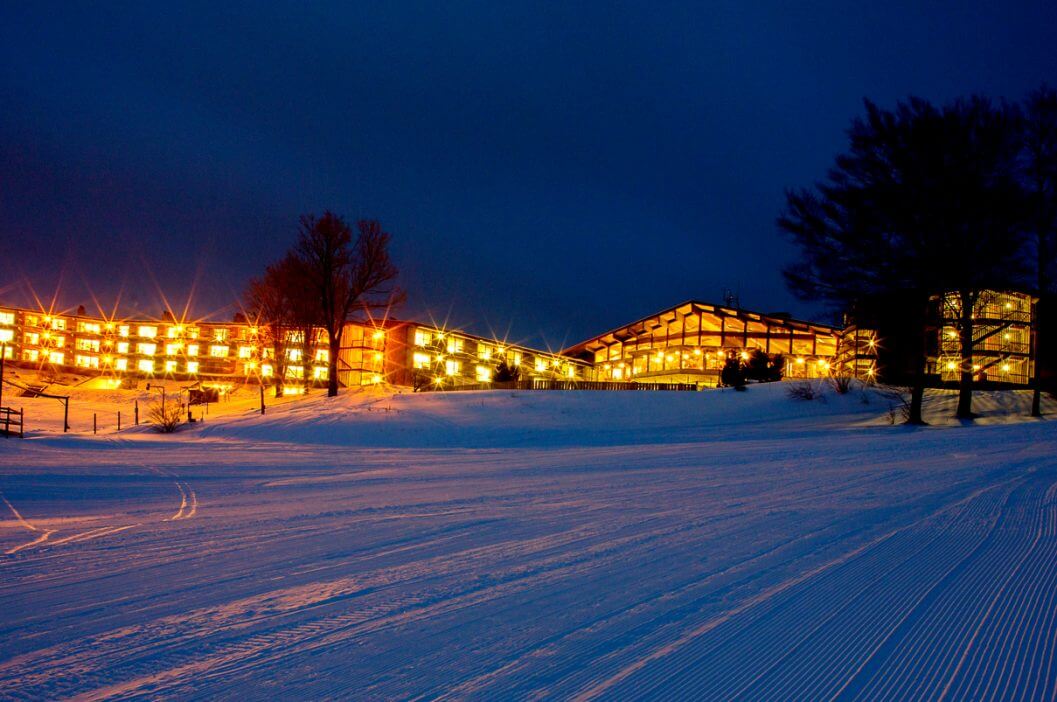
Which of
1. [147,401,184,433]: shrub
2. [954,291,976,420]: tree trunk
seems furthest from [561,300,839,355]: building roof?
[147,401,184,433]: shrub

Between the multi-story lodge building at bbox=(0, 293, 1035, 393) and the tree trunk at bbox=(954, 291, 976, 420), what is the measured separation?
1380 cm

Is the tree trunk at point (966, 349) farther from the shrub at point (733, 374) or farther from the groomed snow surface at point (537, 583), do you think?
the groomed snow surface at point (537, 583)

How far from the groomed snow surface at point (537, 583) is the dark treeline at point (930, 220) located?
1165cm

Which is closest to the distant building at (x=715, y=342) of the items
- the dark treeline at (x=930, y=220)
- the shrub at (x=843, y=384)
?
the shrub at (x=843, y=384)

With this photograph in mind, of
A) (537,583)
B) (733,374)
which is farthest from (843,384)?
(537,583)

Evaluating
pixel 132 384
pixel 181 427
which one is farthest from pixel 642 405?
pixel 132 384

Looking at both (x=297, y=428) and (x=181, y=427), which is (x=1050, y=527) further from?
(x=181, y=427)

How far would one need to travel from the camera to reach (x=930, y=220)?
23328 mm

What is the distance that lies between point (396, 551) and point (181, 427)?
25007mm

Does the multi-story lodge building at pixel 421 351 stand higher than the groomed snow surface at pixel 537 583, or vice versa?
the multi-story lodge building at pixel 421 351

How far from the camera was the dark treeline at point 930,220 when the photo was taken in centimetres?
2277

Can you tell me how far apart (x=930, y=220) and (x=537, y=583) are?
2320 centimetres

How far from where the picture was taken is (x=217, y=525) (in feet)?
26.2

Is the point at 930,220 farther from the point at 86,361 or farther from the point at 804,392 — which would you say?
the point at 86,361
